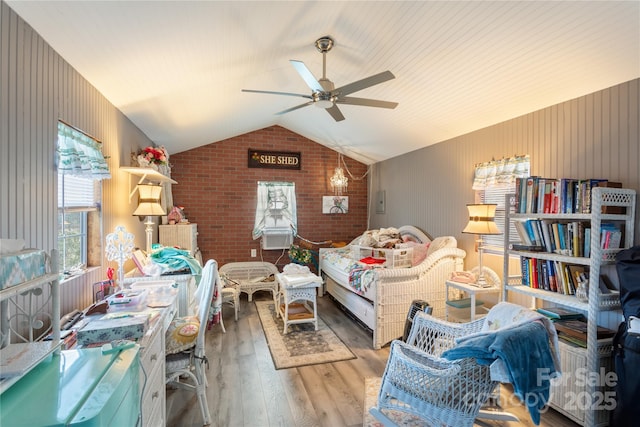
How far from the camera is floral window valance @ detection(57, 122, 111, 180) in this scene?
5.89 ft

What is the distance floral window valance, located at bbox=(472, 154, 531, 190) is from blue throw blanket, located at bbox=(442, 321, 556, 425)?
185cm

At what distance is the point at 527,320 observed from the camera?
5.03ft

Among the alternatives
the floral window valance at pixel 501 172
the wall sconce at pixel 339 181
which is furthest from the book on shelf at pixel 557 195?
the wall sconce at pixel 339 181

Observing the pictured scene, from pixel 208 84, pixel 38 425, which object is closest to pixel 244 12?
pixel 208 84

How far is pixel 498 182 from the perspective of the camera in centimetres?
304

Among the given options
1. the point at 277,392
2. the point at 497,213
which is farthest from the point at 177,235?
the point at 497,213

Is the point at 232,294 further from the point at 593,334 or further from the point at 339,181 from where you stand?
the point at 593,334

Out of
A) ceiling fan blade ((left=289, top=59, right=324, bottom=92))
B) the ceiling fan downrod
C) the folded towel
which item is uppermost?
the ceiling fan downrod

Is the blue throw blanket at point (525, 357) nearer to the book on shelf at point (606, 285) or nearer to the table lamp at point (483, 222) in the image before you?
the book on shelf at point (606, 285)

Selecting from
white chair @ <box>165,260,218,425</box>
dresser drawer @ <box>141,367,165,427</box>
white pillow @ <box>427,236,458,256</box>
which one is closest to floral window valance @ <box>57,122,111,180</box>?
white chair @ <box>165,260,218,425</box>

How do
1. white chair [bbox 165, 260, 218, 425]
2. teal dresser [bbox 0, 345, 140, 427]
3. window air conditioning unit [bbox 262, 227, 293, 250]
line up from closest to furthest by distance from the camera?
teal dresser [bbox 0, 345, 140, 427] < white chair [bbox 165, 260, 218, 425] < window air conditioning unit [bbox 262, 227, 293, 250]

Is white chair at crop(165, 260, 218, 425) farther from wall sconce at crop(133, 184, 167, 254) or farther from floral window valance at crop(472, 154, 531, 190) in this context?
floral window valance at crop(472, 154, 531, 190)

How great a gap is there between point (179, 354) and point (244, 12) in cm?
218

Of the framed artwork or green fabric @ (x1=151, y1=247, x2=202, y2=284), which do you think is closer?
green fabric @ (x1=151, y1=247, x2=202, y2=284)
